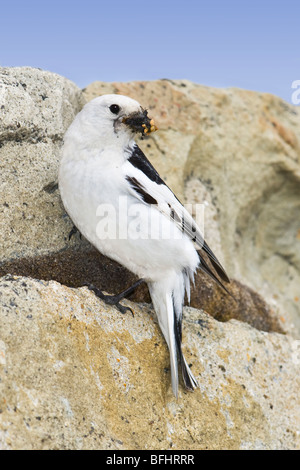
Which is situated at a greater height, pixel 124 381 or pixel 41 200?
pixel 41 200

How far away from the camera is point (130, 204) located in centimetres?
412

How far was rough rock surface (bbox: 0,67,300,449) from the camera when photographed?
342 centimetres

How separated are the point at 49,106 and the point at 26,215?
43.3 inches

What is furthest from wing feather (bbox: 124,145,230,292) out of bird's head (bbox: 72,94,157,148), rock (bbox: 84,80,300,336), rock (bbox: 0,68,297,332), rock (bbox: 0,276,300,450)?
rock (bbox: 84,80,300,336)

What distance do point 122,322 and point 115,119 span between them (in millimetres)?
1588

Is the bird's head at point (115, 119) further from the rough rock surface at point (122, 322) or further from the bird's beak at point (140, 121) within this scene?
the rough rock surface at point (122, 322)

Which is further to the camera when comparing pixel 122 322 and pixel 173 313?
pixel 173 313

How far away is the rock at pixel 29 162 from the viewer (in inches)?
186

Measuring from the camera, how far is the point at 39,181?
4.89 m

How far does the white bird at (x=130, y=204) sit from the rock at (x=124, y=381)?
0.21m

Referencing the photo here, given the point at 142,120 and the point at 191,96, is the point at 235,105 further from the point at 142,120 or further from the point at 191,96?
the point at 142,120

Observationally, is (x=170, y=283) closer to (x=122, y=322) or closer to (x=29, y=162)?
(x=122, y=322)

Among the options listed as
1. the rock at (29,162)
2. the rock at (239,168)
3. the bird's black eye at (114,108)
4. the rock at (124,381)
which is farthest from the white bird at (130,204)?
the rock at (239,168)

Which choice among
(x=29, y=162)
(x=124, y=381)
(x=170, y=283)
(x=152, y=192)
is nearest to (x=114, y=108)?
(x=152, y=192)
